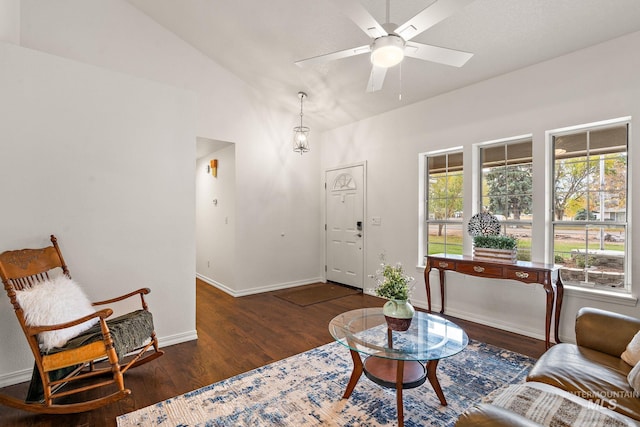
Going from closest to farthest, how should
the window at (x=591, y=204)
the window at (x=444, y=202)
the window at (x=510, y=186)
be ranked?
the window at (x=591, y=204), the window at (x=510, y=186), the window at (x=444, y=202)

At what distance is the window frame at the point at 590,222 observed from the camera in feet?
9.03

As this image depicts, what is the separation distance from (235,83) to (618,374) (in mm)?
5033

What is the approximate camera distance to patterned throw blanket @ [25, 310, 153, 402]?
1.95 m

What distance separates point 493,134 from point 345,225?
261 centimetres

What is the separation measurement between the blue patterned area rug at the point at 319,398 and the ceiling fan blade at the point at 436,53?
2.37m

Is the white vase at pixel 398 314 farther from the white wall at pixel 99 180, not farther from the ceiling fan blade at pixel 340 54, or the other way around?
the white wall at pixel 99 180

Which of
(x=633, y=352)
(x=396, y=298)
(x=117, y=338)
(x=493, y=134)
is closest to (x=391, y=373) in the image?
(x=396, y=298)

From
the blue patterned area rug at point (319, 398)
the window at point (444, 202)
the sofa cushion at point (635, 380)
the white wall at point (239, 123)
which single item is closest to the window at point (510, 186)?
the window at point (444, 202)

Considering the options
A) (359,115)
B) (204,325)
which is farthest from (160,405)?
(359,115)

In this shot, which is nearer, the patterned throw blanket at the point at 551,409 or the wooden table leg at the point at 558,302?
the patterned throw blanket at the point at 551,409

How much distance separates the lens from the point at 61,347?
196 centimetres

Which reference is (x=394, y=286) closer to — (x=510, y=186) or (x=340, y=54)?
(x=340, y=54)

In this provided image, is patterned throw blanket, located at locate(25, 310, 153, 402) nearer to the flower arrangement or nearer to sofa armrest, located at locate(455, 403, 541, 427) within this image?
the flower arrangement

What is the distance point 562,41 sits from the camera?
285 cm
